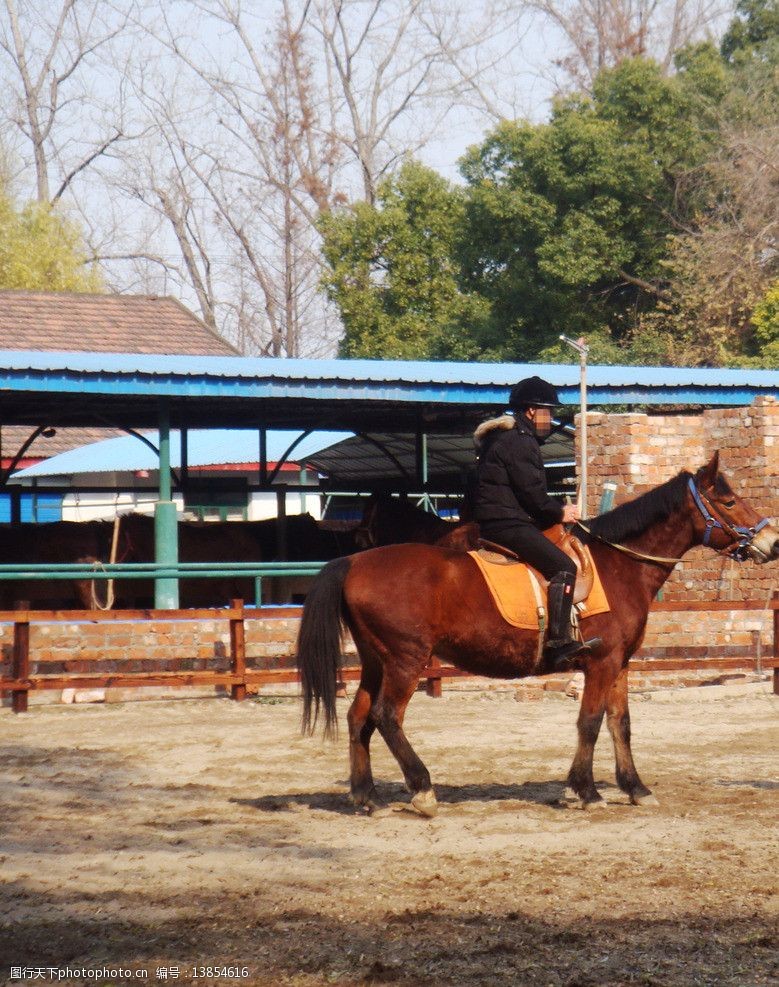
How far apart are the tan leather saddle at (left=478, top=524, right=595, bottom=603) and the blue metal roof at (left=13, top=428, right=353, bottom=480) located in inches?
627

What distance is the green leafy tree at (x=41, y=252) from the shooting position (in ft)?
138

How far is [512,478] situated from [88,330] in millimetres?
24745

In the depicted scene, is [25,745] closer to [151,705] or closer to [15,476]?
[151,705]

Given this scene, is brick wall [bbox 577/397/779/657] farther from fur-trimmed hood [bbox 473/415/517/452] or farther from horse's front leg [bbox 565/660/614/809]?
fur-trimmed hood [bbox 473/415/517/452]

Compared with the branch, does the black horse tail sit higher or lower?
lower

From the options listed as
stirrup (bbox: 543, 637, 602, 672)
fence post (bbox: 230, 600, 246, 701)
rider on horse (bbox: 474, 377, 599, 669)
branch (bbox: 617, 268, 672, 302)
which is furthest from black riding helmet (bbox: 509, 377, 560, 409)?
branch (bbox: 617, 268, 672, 302)

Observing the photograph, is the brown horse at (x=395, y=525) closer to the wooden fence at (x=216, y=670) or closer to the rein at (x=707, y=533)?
the wooden fence at (x=216, y=670)

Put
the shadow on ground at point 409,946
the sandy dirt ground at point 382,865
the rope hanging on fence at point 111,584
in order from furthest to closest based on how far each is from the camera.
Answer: the rope hanging on fence at point 111,584 < the sandy dirt ground at point 382,865 < the shadow on ground at point 409,946

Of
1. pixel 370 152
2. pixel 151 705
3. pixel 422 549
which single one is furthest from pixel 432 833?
pixel 370 152

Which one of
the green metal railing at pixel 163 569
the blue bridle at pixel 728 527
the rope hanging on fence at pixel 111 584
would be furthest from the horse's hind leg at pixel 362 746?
the rope hanging on fence at pixel 111 584

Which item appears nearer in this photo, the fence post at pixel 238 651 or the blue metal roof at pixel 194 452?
the fence post at pixel 238 651

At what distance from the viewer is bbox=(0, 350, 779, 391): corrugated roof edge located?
589 inches

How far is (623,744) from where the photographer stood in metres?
8.22

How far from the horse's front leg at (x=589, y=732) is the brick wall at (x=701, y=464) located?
21.7 ft
